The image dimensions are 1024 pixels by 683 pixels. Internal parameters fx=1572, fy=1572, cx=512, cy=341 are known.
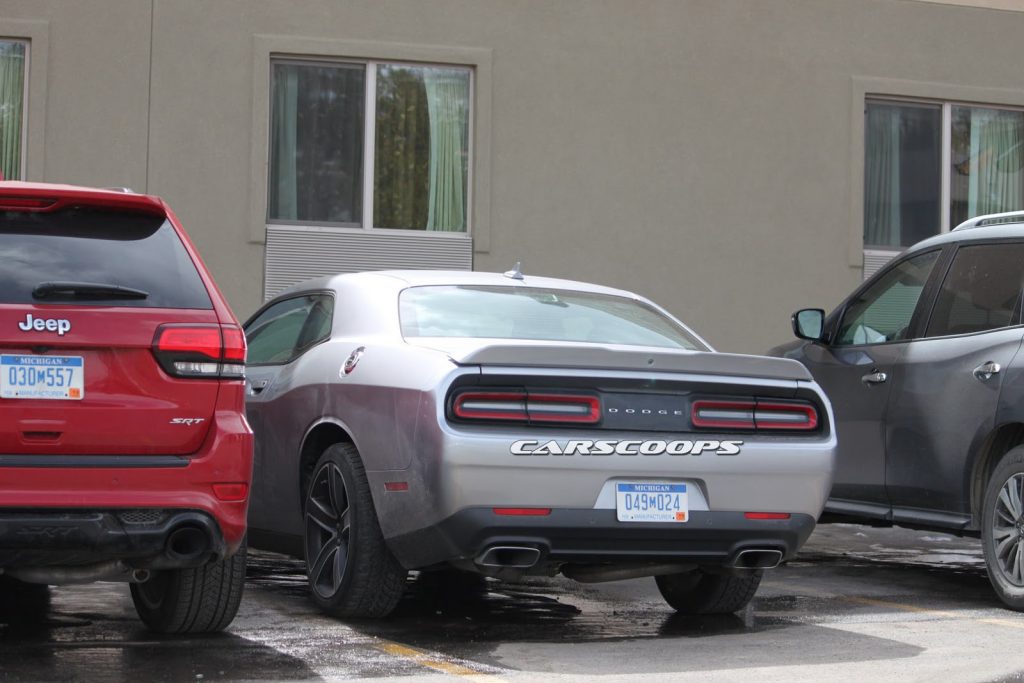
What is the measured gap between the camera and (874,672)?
5.58 meters

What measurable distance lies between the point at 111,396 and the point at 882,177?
1056 cm

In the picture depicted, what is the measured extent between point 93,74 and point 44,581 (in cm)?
783

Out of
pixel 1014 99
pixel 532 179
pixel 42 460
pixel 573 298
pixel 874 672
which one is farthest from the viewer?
pixel 1014 99

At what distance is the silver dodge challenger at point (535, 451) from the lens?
5.86 m

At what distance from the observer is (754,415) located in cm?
626

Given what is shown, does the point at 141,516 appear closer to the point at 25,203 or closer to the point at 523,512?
the point at 25,203

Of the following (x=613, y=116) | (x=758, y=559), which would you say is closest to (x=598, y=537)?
(x=758, y=559)

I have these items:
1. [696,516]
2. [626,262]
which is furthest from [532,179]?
[696,516]

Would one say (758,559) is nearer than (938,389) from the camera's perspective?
Yes

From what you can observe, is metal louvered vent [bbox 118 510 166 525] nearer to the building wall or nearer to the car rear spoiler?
the car rear spoiler

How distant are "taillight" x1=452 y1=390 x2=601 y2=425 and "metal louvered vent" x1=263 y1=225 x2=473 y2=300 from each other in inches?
275

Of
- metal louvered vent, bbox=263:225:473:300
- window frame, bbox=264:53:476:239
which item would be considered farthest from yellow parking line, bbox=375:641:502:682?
window frame, bbox=264:53:476:239

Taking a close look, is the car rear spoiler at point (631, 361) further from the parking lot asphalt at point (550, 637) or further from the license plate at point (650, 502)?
the parking lot asphalt at point (550, 637)

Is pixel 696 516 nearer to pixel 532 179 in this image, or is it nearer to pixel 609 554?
pixel 609 554
